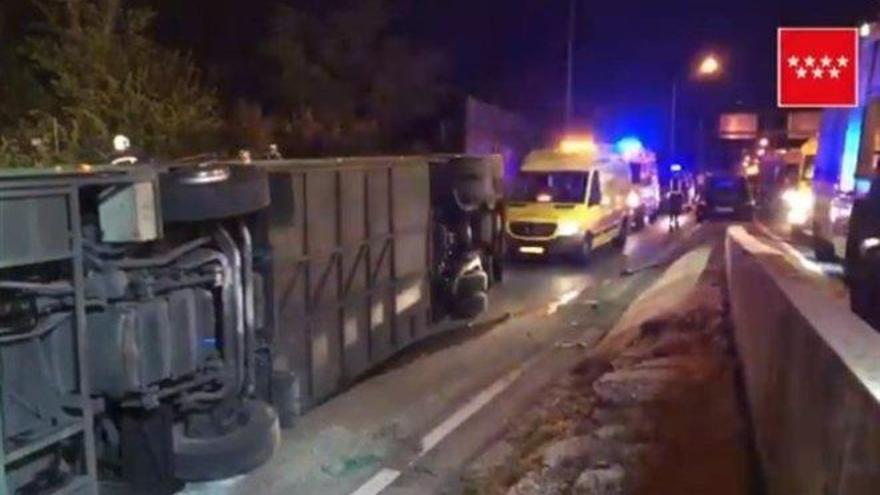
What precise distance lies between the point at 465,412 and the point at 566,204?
55.0ft

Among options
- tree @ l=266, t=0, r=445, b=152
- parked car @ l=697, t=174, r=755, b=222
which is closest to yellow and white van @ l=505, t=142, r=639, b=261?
tree @ l=266, t=0, r=445, b=152

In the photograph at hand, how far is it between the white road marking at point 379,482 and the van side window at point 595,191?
62.2ft

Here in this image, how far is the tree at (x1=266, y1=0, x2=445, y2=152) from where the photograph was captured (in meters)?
27.0

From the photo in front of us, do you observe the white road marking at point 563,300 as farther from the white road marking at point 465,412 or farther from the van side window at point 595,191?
the van side window at point 595,191

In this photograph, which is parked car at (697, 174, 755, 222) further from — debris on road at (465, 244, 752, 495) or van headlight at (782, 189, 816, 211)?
debris on road at (465, 244, 752, 495)

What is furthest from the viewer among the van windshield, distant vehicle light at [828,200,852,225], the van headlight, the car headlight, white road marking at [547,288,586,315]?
the van windshield

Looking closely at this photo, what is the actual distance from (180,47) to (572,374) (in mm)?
18544

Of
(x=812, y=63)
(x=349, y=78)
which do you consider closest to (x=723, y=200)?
(x=349, y=78)

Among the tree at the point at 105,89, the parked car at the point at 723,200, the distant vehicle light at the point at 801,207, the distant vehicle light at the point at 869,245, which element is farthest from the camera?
the parked car at the point at 723,200

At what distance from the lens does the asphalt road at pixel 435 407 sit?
7645mm

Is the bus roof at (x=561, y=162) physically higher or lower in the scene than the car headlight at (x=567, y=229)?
higher

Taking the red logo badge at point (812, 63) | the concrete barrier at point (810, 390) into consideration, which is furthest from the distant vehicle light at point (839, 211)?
the concrete barrier at point (810, 390)

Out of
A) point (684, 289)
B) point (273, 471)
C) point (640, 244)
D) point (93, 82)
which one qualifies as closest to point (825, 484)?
point (273, 471)

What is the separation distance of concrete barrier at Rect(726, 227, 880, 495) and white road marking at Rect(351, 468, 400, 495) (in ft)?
7.59
